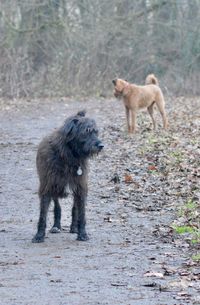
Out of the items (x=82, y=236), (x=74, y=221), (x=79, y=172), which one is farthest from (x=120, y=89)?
(x=82, y=236)

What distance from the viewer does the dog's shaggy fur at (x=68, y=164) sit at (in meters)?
9.63

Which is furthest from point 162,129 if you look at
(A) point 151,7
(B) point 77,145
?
(A) point 151,7

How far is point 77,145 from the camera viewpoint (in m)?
9.68

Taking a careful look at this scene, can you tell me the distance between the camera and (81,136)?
31.5 feet

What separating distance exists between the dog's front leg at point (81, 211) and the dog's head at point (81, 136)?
39 cm

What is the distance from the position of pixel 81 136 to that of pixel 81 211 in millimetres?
823

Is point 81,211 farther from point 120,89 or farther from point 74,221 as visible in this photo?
point 120,89

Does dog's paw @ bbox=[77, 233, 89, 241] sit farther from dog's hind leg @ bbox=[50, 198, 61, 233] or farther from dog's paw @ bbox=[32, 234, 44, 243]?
dog's hind leg @ bbox=[50, 198, 61, 233]

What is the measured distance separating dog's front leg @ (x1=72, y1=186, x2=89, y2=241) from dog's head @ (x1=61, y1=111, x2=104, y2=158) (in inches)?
15.5

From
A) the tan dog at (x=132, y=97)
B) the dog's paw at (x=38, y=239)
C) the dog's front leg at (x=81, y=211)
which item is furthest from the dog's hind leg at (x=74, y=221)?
the tan dog at (x=132, y=97)

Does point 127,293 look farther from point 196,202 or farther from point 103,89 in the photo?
point 103,89

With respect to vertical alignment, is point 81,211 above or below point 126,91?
below

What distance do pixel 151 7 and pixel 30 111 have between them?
1245cm

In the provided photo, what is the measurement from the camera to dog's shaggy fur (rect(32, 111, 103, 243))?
963 cm
